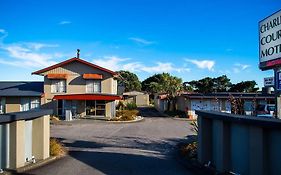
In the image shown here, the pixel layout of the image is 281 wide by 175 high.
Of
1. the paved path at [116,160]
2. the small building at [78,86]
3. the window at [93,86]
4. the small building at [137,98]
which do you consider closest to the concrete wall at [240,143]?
the paved path at [116,160]

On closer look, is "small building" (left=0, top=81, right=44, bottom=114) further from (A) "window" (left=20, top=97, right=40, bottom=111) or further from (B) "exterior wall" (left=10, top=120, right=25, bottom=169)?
(B) "exterior wall" (left=10, top=120, right=25, bottom=169)

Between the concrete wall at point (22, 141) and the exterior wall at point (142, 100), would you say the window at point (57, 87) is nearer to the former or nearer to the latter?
the concrete wall at point (22, 141)

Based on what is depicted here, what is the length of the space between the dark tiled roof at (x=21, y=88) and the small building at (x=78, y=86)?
4.93 ft

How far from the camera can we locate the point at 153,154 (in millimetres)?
13672

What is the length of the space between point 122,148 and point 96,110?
21.4m

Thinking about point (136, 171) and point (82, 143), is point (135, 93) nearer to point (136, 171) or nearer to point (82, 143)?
point (82, 143)

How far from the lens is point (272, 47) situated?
938 cm

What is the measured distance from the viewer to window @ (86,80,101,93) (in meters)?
36.8

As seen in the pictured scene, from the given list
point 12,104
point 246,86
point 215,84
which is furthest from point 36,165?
point 215,84

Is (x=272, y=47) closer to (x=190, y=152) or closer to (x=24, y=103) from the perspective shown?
(x=190, y=152)

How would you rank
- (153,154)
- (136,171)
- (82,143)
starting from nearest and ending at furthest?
(136,171)
(153,154)
(82,143)

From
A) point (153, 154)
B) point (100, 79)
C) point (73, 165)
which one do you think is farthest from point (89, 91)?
point (73, 165)

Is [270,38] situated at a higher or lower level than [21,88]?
higher

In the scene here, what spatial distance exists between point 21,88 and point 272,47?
34198 mm
